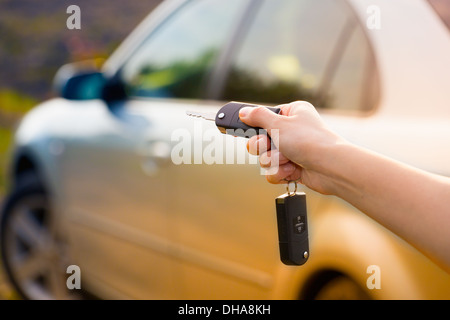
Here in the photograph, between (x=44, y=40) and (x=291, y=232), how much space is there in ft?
33.1

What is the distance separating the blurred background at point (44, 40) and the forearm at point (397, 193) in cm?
786

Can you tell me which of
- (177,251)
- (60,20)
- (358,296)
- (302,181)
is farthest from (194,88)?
(60,20)

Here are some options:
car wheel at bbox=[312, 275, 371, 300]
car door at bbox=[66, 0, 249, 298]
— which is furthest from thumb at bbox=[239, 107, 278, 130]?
car door at bbox=[66, 0, 249, 298]

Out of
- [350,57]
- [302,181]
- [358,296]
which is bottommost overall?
[358,296]

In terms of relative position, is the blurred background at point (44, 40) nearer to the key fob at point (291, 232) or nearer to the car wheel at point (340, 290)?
the car wheel at point (340, 290)

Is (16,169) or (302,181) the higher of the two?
(16,169)

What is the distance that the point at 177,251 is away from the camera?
9.66 ft

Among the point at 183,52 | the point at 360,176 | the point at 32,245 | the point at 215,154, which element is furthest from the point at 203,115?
the point at 32,245

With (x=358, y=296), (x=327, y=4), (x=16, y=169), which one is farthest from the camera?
(x=16, y=169)

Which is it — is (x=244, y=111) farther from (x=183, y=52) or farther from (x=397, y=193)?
(x=183, y=52)

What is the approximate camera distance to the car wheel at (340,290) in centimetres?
222

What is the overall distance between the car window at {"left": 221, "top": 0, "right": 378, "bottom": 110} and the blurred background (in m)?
6.50

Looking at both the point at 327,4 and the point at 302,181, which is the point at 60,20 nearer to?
the point at 327,4
